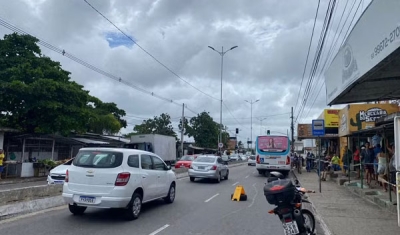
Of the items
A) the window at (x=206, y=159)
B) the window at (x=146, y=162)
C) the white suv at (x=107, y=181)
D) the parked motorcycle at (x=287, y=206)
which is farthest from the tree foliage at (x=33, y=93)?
the parked motorcycle at (x=287, y=206)

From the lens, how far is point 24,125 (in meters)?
25.4

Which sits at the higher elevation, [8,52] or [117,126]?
[8,52]

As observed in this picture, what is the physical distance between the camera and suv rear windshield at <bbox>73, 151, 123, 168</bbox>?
30.0 ft

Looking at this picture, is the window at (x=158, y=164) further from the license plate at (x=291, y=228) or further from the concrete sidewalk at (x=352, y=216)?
the license plate at (x=291, y=228)

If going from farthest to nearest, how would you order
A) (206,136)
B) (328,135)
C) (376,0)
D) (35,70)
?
(206,136) < (328,135) < (35,70) < (376,0)

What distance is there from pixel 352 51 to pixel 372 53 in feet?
4.91

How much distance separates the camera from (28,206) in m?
9.92

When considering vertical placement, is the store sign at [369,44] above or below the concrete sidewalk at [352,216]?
above

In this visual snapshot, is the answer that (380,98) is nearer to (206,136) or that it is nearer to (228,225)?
(228,225)

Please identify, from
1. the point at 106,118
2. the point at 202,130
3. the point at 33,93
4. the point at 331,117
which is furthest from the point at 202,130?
the point at 33,93

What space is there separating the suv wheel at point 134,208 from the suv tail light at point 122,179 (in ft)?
1.80

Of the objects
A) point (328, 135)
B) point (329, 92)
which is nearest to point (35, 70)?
point (329, 92)

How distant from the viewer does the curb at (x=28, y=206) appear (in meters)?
9.09

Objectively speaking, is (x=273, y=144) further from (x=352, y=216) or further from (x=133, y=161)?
(x=133, y=161)
